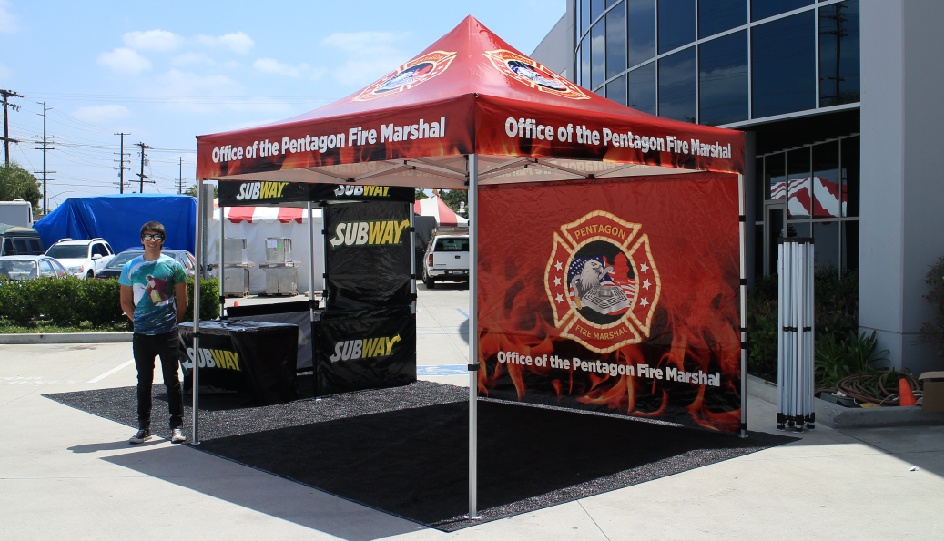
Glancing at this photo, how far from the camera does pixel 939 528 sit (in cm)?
522

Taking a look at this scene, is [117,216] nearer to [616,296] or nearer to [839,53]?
[839,53]

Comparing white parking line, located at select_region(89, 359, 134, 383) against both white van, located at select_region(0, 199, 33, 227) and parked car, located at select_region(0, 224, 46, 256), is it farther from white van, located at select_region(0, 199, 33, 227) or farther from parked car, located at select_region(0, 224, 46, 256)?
white van, located at select_region(0, 199, 33, 227)

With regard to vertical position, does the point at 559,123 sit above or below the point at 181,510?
above

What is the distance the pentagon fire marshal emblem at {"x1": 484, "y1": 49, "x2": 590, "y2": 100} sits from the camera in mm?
7262

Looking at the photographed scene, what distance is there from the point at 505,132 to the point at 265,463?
11.0 ft

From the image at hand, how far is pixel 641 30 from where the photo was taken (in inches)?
656

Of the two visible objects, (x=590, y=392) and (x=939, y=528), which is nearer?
(x=939, y=528)

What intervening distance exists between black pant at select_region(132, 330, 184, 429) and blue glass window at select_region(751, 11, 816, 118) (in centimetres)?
957

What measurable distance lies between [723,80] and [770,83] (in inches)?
45.5

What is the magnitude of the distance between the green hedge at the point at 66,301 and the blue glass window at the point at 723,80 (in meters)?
9.78

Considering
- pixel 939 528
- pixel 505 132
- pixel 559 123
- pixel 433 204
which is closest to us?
pixel 939 528

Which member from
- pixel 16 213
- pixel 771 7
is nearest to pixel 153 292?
pixel 771 7

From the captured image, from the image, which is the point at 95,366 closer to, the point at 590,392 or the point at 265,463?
the point at 265,463

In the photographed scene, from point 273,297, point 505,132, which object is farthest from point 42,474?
point 273,297
